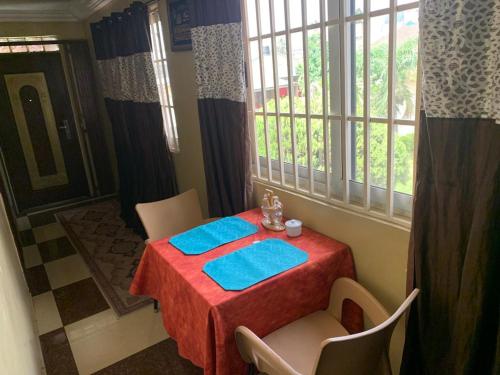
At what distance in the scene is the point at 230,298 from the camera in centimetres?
136

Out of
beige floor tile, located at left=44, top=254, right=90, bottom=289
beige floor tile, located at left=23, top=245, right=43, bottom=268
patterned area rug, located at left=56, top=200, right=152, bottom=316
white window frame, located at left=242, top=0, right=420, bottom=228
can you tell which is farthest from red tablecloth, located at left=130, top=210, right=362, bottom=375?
beige floor tile, located at left=23, top=245, right=43, bottom=268

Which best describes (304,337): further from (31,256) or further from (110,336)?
(31,256)

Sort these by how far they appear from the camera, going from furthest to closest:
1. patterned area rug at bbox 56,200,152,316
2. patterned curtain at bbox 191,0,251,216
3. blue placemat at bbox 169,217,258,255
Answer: patterned area rug at bbox 56,200,152,316
patterned curtain at bbox 191,0,251,216
blue placemat at bbox 169,217,258,255

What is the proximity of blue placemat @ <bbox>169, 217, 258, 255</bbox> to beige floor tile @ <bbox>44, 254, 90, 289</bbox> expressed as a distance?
152 centimetres

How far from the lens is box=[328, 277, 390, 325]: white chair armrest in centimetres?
141

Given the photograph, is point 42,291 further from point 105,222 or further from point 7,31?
point 7,31

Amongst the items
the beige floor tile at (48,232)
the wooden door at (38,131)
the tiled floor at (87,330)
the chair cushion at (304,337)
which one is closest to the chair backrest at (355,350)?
the chair cushion at (304,337)

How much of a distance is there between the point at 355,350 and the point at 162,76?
2.55 m

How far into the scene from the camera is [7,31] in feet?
13.4

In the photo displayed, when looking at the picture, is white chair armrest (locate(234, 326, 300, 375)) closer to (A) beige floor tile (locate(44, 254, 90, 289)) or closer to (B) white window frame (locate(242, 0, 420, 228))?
(B) white window frame (locate(242, 0, 420, 228))

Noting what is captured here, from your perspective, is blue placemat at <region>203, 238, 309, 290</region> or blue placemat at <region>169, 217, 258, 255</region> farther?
blue placemat at <region>169, 217, 258, 255</region>

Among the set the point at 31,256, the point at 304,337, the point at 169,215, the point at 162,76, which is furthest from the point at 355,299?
the point at 31,256

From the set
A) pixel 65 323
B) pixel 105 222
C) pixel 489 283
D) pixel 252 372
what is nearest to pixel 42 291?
pixel 65 323

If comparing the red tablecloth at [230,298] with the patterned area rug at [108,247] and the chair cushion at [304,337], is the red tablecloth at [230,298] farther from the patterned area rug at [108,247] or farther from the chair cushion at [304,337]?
the patterned area rug at [108,247]
